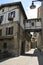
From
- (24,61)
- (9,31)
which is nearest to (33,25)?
(9,31)

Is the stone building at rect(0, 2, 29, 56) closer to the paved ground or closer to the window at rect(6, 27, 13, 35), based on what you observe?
the window at rect(6, 27, 13, 35)

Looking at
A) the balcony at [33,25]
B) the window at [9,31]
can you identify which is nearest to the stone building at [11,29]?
the window at [9,31]

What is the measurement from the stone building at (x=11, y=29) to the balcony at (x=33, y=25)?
5.42 m

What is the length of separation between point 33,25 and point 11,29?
7.65 meters

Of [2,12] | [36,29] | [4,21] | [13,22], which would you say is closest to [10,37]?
[13,22]

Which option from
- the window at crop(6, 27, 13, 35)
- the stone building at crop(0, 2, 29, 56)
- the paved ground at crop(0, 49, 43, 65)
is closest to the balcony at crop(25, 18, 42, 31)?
the stone building at crop(0, 2, 29, 56)

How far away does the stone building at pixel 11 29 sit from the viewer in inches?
887

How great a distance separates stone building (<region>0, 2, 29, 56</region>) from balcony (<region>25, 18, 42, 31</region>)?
17.8 ft

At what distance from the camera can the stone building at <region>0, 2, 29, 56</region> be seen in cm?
2253

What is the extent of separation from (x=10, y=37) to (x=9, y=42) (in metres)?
1.01

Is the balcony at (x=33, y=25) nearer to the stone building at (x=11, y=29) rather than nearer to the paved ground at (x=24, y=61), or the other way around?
the stone building at (x=11, y=29)

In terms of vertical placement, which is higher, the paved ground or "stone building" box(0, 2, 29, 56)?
"stone building" box(0, 2, 29, 56)

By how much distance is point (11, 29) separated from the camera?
23.5 meters

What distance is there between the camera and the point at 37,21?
30.0 meters
